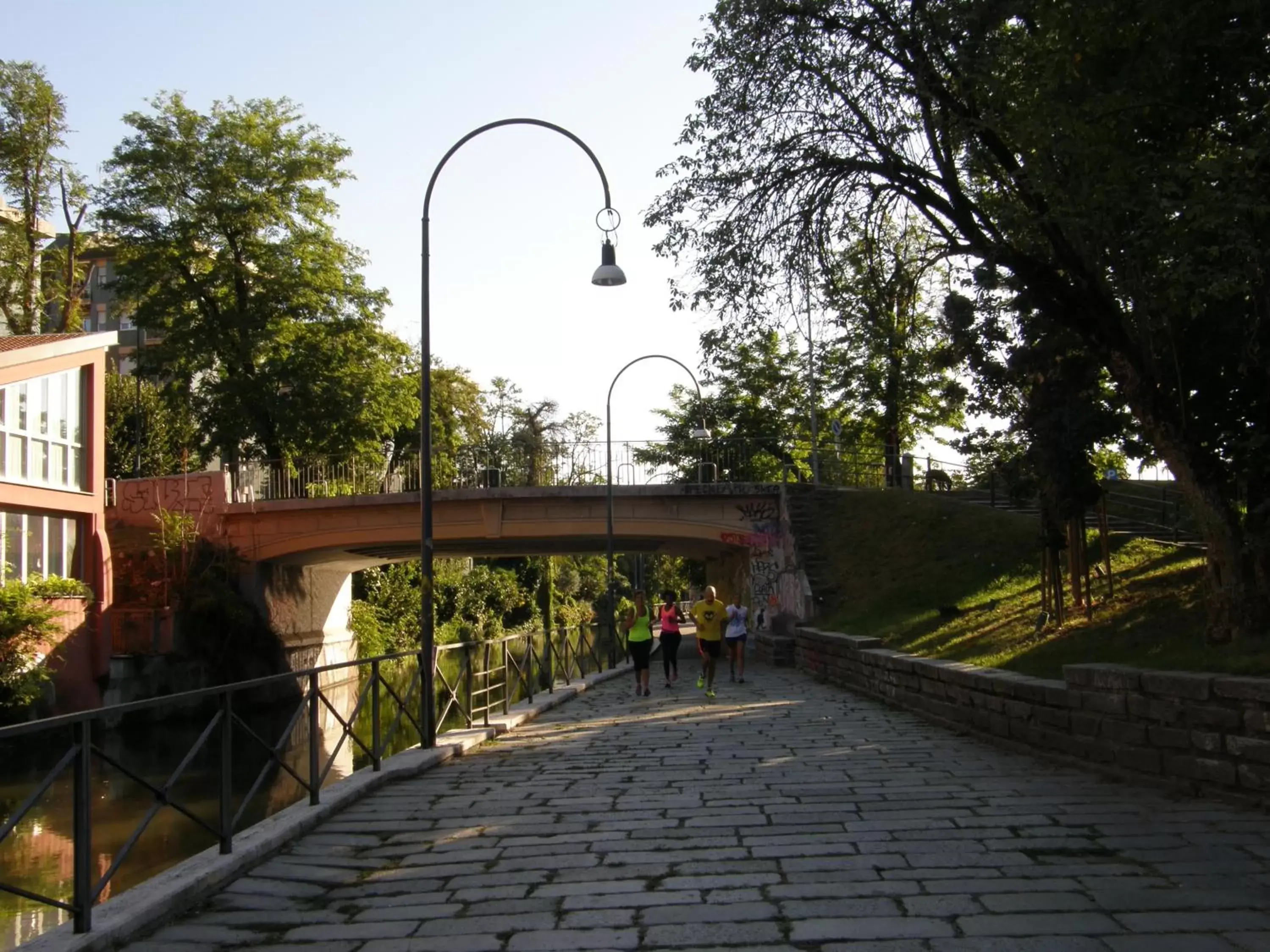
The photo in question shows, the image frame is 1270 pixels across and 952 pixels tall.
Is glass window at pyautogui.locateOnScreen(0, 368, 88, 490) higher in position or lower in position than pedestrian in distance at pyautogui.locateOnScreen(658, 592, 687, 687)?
higher

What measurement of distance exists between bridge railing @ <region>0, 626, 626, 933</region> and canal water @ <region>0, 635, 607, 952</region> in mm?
31

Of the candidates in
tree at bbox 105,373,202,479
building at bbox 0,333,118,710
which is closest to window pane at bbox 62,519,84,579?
building at bbox 0,333,118,710

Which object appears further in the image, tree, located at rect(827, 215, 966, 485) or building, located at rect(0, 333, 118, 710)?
building, located at rect(0, 333, 118, 710)

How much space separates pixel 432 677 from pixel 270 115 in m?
28.4

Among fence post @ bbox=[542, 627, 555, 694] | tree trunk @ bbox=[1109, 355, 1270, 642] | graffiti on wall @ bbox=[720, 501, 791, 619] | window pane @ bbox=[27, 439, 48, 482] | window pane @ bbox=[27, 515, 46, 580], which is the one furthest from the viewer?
graffiti on wall @ bbox=[720, 501, 791, 619]

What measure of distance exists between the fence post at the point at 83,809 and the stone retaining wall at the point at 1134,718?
6468 millimetres

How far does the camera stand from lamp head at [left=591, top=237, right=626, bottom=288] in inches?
531

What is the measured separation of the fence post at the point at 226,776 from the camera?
6.80 m

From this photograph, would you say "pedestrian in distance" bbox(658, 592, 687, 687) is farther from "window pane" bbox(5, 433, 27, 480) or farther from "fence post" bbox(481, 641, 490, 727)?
"window pane" bbox(5, 433, 27, 480)

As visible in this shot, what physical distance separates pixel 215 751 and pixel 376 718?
1961 mm

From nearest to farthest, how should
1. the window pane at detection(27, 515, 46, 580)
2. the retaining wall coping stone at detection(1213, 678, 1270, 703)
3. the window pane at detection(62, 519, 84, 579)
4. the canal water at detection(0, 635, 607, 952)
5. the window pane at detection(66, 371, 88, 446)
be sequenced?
the canal water at detection(0, 635, 607, 952)
the retaining wall coping stone at detection(1213, 678, 1270, 703)
the window pane at detection(27, 515, 46, 580)
the window pane at detection(62, 519, 84, 579)
the window pane at detection(66, 371, 88, 446)

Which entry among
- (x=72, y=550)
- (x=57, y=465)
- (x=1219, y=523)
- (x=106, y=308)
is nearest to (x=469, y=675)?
(x=1219, y=523)

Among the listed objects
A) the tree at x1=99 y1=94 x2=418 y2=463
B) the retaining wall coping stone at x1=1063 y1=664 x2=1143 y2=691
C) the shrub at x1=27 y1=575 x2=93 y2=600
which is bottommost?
the retaining wall coping stone at x1=1063 y1=664 x2=1143 y2=691

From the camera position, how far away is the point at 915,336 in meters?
14.5
